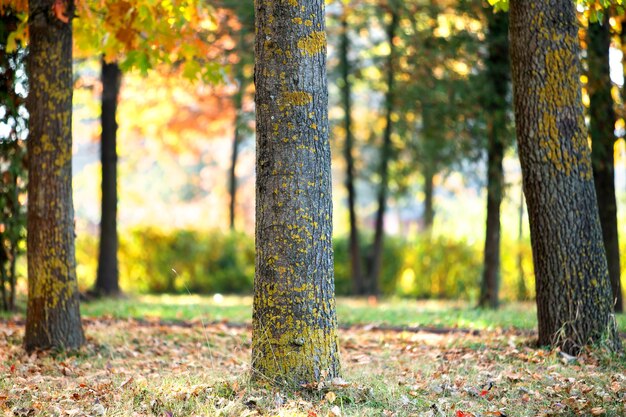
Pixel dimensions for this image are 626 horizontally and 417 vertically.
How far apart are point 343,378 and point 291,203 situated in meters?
1.39

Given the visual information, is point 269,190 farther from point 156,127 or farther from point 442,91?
point 156,127

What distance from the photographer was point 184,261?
692 inches

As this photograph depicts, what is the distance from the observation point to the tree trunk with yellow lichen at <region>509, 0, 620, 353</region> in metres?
6.38

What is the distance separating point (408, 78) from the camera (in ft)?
43.1

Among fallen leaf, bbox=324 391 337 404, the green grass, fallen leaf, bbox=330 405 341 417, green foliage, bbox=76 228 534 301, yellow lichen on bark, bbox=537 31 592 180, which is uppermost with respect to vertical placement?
yellow lichen on bark, bbox=537 31 592 180

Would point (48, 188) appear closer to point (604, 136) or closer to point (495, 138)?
point (495, 138)

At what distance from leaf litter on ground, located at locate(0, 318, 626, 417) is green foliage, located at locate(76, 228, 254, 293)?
9774mm

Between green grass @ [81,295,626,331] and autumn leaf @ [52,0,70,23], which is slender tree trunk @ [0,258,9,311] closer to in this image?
green grass @ [81,295,626,331]

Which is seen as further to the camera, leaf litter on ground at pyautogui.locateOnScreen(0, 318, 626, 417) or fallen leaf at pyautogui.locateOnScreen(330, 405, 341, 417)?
leaf litter on ground at pyautogui.locateOnScreen(0, 318, 626, 417)

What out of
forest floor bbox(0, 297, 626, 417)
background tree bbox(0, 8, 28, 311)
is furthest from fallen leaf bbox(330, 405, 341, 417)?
background tree bbox(0, 8, 28, 311)

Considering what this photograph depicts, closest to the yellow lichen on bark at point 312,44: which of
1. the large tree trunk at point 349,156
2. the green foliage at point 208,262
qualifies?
the large tree trunk at point 349,156

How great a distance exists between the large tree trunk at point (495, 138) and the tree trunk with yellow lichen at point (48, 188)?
6.61 m

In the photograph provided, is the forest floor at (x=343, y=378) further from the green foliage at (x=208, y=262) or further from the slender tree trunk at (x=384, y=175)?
the green foliage at (x=208, y=262)

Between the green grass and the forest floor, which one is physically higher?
the green grass
